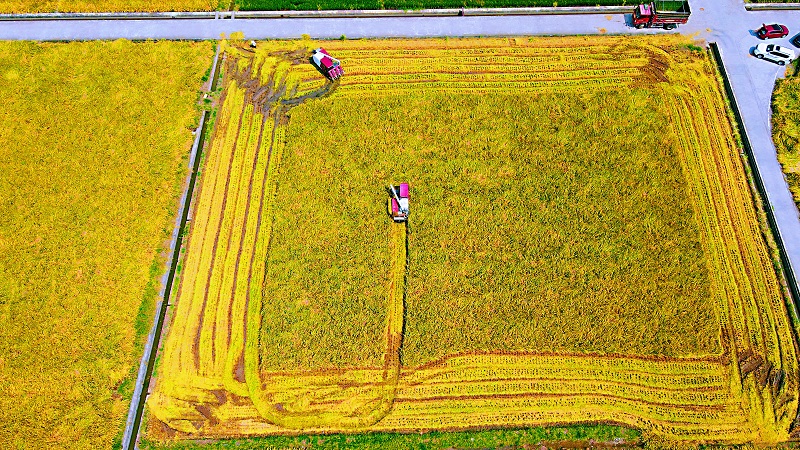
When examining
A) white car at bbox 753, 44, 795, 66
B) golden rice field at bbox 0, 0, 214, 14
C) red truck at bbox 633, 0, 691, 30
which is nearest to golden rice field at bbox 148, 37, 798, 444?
red truck at bbox 633, 0, 691, 30

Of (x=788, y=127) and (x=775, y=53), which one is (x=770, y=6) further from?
(x=788, y=127)

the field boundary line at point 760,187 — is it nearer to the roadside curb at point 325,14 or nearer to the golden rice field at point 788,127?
the golden rice field at point 788,127

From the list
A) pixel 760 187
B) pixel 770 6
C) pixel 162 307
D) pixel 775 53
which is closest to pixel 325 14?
pixel 162 307

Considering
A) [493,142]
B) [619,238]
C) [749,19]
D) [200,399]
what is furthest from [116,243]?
[749,19]

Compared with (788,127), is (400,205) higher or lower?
lower

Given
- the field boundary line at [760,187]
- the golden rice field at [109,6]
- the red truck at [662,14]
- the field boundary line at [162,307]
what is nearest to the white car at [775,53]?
the field boundary line at [760,187]

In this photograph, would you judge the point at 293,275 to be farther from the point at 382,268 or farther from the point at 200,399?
the point at 200,399
